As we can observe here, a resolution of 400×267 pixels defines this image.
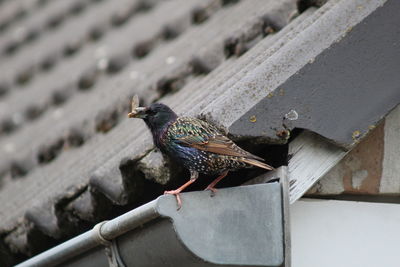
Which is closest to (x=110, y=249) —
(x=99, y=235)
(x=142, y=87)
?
(x=99, y=235)

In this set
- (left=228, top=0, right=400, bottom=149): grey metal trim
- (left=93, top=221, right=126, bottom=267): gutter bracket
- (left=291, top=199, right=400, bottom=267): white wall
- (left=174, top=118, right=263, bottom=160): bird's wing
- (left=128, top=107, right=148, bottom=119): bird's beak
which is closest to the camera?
(left=228, top=0, right=400, bottom=149): grey metal trim

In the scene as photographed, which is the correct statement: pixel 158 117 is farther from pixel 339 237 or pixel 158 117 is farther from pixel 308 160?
pixel 339 237

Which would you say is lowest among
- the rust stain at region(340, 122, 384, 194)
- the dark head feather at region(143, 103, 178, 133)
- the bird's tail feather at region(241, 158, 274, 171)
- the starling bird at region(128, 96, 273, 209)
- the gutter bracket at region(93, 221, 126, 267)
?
the rust stain at region(340, 122, 384, 194)

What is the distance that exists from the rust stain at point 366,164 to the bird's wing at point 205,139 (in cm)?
50

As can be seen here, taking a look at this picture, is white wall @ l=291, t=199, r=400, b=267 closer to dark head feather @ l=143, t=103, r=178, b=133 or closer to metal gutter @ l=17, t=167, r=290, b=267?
metal gutter @ l=17, t=167, r=290, b=267

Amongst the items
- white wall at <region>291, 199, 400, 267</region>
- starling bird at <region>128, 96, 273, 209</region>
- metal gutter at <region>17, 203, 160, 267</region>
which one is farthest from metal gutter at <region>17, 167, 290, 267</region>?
white wall at <region>291, 199, 400, 267</region>

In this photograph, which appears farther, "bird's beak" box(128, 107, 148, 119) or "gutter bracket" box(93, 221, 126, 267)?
"bird's beak" box(128, 107, 148, 119)

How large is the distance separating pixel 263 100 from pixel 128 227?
0.67m

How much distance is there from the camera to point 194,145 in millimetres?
3287

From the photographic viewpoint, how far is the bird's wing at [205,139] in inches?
121

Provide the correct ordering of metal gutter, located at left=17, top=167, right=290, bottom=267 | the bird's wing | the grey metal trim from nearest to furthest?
metal gutter, located at left=17, top=167, right=290, bottom=267, the grey metal trim, the bird's wing

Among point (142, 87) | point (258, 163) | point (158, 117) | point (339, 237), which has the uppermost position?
point (142, 87)

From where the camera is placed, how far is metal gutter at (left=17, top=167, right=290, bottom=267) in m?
2.82

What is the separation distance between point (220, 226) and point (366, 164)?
0.79m
